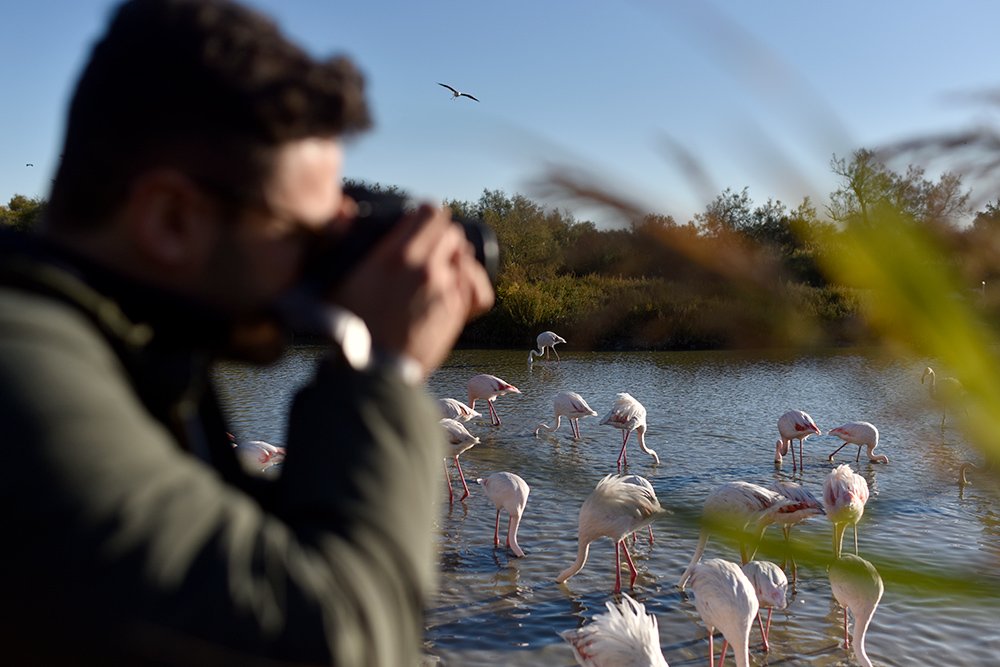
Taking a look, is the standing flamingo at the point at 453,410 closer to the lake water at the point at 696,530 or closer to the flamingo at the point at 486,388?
the lake water at the point at 696,530

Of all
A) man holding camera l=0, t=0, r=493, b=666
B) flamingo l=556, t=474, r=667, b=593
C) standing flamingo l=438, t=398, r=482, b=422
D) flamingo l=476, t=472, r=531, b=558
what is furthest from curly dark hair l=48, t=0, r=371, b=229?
standing flamingo l=438, t=398, r=482, b=422

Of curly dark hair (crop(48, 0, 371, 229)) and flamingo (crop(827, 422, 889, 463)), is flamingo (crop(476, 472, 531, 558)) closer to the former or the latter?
flamingo (crop(827, 422, 889, 463))

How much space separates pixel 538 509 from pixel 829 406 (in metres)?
8.12

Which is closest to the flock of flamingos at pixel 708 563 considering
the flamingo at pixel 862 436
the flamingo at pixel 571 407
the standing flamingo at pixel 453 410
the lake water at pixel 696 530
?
the lake water at pixel 696 530

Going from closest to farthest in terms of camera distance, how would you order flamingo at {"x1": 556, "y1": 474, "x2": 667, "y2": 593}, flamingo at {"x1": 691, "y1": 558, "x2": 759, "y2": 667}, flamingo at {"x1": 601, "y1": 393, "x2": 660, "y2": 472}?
flamingo at {"x1": 691, "y1": 558, "x2": 759, "y2": 667} < flamingo at {"x1": 556, "y1": 474, "x2": 667, "y2": 593} < flamingo at {"x1": 601, "y1": 393, "x2": 660, "y2": 472}

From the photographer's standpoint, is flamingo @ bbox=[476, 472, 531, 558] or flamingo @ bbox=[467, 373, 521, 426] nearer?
flamingo @ bbox=[476, 472, 531, 558]

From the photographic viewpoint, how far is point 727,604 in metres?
5.69

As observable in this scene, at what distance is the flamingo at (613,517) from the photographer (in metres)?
7.06

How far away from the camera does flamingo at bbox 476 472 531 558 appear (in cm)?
792

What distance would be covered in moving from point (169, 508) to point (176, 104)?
0.38 m

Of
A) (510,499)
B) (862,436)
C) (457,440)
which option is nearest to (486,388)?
(457,440)

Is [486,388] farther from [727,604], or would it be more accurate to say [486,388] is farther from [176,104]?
[176,104]

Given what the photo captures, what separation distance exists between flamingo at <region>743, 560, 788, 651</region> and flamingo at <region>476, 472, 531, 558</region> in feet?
6.97

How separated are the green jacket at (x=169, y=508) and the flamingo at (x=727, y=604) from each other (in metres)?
5.19
